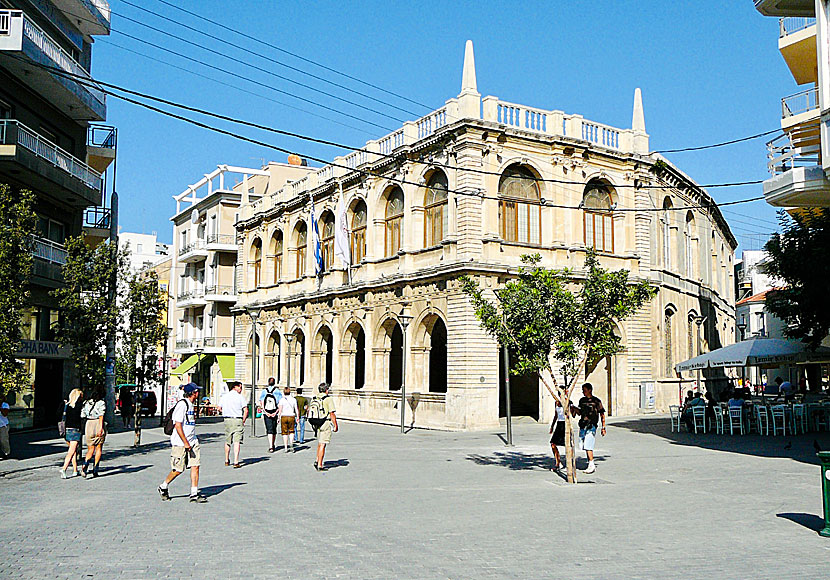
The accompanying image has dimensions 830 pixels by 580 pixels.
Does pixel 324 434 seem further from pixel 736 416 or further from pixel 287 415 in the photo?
pixel 736 416

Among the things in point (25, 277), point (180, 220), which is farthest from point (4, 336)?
point (180, 220)

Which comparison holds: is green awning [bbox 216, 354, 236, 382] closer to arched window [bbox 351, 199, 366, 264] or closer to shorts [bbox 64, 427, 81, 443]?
arched window [bbox 351, 199, 366, 264]

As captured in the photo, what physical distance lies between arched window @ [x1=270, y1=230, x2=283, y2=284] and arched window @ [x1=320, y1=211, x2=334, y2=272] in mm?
6088

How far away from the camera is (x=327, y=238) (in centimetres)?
3934

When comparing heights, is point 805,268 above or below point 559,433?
above

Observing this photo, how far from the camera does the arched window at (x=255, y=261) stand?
155 ft

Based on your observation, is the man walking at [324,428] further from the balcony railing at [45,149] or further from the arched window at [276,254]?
the arched window at [276,254]

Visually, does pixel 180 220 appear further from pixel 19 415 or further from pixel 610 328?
pixel 610 328

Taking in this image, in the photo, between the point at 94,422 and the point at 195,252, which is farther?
the point at 195,252

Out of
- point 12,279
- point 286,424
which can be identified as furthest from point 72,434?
point 286,424

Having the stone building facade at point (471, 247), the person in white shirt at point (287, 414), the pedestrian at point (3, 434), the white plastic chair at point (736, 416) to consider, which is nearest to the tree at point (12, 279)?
the pedestrian at point (3, 434)

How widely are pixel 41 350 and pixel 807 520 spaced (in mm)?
24039

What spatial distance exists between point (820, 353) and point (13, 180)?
26.0 metres

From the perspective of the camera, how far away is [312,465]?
706 inches
